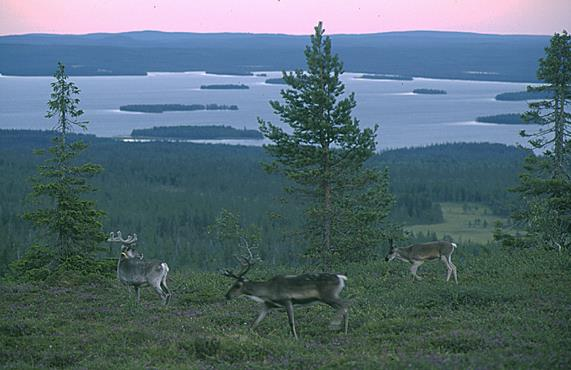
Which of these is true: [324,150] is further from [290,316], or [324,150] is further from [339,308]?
[290,316]

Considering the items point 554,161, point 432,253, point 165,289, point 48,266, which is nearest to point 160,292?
point 165,289

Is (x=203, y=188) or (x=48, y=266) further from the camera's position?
(x=203, y=188)

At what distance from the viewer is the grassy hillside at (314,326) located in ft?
39.8

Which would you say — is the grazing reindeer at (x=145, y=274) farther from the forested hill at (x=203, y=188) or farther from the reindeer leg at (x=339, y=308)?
the forested hill at (x=203, y=188)

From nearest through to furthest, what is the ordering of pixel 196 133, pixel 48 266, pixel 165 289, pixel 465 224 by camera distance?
pixel 165 289 → pixel 48 266 → pixel 465 224 → pixel 196 133

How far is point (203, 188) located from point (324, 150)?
7453cm

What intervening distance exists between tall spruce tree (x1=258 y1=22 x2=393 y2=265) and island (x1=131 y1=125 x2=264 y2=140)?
138991 mm

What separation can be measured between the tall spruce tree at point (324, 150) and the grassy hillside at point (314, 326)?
5355mm

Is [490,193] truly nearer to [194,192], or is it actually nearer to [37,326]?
[194,192]

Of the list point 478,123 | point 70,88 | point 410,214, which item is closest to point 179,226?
point 410,214

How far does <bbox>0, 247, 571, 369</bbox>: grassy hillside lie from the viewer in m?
12.1

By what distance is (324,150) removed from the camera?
25.6 m

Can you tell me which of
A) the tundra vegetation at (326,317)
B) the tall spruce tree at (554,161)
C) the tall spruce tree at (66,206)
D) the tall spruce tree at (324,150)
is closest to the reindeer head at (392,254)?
the tundra vegetation at (326,317)

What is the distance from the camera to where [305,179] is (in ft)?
82.9
